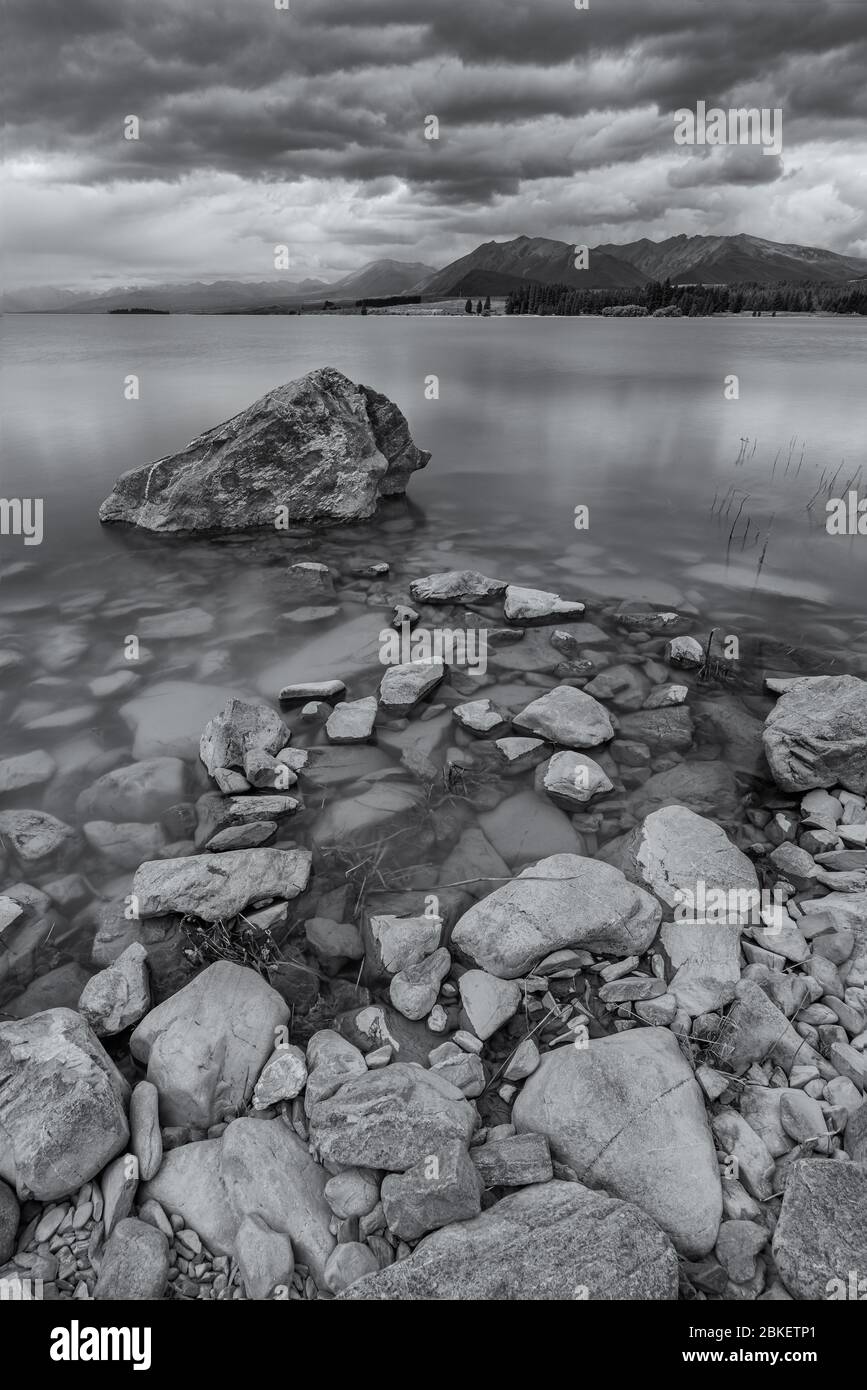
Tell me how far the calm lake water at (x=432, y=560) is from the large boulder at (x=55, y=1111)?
112 centimetres

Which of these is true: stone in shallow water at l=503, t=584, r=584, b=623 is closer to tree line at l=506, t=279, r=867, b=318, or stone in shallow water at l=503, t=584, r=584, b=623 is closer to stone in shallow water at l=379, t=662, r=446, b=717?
stone in shallow water at l=379, t=662, r=446, b=717

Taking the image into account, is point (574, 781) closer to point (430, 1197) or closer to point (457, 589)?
point (430, 1197)

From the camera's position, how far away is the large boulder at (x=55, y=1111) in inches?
140

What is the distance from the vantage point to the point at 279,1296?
3252 millimetres

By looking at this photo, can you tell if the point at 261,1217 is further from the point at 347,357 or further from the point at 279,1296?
the point at 347,357

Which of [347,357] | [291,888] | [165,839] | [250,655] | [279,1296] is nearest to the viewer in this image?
[279,1296]

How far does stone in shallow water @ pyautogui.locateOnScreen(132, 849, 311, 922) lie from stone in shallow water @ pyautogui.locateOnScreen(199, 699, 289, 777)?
1.20m

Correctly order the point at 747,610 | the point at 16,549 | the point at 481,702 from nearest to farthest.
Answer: the point at 481,702 < the point at 747,610 < the point at 16,549

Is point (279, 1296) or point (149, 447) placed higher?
point (149, 447)

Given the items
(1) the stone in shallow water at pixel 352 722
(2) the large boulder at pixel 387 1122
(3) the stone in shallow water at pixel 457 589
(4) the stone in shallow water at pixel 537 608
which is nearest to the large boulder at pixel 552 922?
(2) the large boulder at pixel 387 1122

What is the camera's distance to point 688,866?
18.0 feet

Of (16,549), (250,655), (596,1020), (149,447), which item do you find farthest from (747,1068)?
(149,447)

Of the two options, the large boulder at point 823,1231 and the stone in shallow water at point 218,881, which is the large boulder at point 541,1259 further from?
the stone in shallow water at point 218,881

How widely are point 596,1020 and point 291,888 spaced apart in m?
2.41
